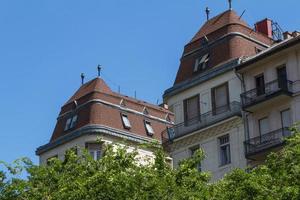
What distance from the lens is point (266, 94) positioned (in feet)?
152

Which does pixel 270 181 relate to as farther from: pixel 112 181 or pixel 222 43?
pixel 222 43

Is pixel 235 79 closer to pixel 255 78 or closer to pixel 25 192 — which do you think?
pixel 255 78

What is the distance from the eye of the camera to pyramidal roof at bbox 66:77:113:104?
2438 inches

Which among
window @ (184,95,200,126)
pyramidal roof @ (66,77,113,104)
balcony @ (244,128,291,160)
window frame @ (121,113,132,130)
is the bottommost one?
balcony @ (244,128,291,160)

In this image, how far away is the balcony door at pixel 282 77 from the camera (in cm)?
4575

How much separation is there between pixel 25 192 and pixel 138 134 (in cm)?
2993

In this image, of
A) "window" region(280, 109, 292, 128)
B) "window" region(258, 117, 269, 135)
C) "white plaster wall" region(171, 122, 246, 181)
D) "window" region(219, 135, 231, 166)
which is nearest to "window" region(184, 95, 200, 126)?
"white plaster wall" region(171, 122, 246, 181)

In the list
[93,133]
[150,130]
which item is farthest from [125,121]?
[93,133]

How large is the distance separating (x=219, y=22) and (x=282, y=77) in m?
8.91

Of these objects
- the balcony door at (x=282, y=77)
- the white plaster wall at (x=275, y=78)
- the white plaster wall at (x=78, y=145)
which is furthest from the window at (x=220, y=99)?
the white plaster wall at (x=78, y=145)

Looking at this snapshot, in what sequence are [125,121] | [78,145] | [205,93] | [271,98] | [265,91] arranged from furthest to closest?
[125,121], [78,145], [205,93], [265,91], [271,98]

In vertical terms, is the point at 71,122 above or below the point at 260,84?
above

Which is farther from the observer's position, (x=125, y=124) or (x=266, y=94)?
(x=125, y=124)

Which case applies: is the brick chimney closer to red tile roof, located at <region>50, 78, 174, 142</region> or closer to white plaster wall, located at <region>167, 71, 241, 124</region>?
white plaster wall, located at <region>167, 71, 241, 124</region>
